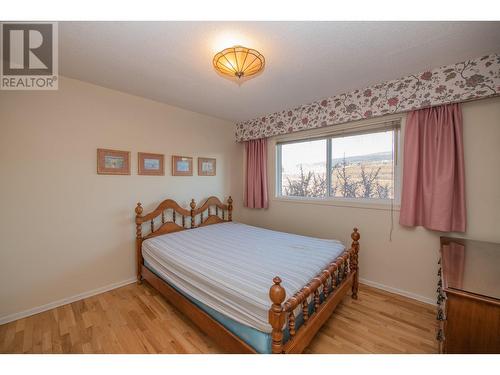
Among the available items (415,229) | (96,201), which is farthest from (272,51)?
(96,201)

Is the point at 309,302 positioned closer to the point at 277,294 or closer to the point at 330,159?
the point at 277,294

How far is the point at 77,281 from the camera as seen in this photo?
231 cm

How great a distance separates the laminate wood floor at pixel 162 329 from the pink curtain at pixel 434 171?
3.20 feet

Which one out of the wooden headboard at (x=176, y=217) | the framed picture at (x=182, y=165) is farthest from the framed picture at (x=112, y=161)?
the framed picture at (x=182, y=165)

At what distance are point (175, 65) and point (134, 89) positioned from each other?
91 cm

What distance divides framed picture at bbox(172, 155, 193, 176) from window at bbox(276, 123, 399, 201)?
1537 millimetres

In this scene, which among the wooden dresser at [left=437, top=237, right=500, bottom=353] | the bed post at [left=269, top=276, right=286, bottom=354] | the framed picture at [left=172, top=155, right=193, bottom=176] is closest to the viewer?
the wooden dresser at [left=437, top=237, right=500, bottom=353]

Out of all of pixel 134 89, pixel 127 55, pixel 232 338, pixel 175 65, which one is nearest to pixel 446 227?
pixel 232 338

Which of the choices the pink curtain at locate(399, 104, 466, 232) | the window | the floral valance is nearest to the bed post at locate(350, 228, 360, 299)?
the pink curtain at locate(399, 104, 466, 232)

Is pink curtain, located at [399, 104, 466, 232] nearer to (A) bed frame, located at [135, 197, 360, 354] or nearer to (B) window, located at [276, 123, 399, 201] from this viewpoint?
(B) window, located at [276, 123, 399, 201]

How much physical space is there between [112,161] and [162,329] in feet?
6.58

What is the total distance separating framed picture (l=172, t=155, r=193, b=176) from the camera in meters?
3.13

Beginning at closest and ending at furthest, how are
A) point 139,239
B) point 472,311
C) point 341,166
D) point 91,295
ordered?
point 472,311
point 91,295
point 139,239
point 341,166

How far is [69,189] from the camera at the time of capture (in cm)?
225
